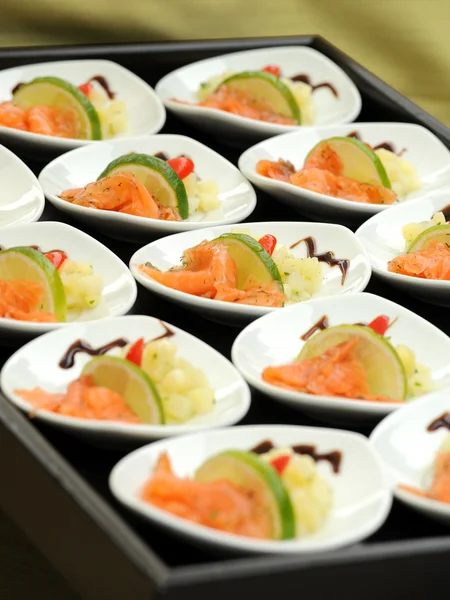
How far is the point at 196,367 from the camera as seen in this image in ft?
6.96

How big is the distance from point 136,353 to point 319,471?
0.44 metres

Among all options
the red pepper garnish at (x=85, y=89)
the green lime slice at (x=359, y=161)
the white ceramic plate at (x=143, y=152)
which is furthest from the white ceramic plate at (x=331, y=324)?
the red pepper garnish at (x=85, y=89)

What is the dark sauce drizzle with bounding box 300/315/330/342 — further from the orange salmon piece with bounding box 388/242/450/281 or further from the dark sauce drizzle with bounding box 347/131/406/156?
the dark sauce drizzle with bounding box 347/131/406/156

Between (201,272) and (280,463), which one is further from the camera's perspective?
(201,272)

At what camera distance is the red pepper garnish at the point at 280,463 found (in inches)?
70.2

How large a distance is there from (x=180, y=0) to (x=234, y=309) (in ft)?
5.08

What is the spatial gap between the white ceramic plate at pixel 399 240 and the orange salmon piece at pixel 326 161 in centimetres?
27

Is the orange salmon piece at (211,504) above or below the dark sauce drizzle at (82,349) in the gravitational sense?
above

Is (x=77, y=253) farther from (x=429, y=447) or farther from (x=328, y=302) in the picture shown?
(x=429, y=447)

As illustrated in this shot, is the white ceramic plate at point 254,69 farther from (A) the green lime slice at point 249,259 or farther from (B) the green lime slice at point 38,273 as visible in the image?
(B) the green lime slice at point 38,273

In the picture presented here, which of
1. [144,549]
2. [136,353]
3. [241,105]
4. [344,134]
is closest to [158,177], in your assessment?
[241,105]

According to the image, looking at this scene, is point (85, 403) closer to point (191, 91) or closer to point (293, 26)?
point (191, 91)

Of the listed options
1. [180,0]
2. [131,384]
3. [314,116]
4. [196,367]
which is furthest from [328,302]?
[180,0]

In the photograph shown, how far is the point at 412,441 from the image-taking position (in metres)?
1.98
